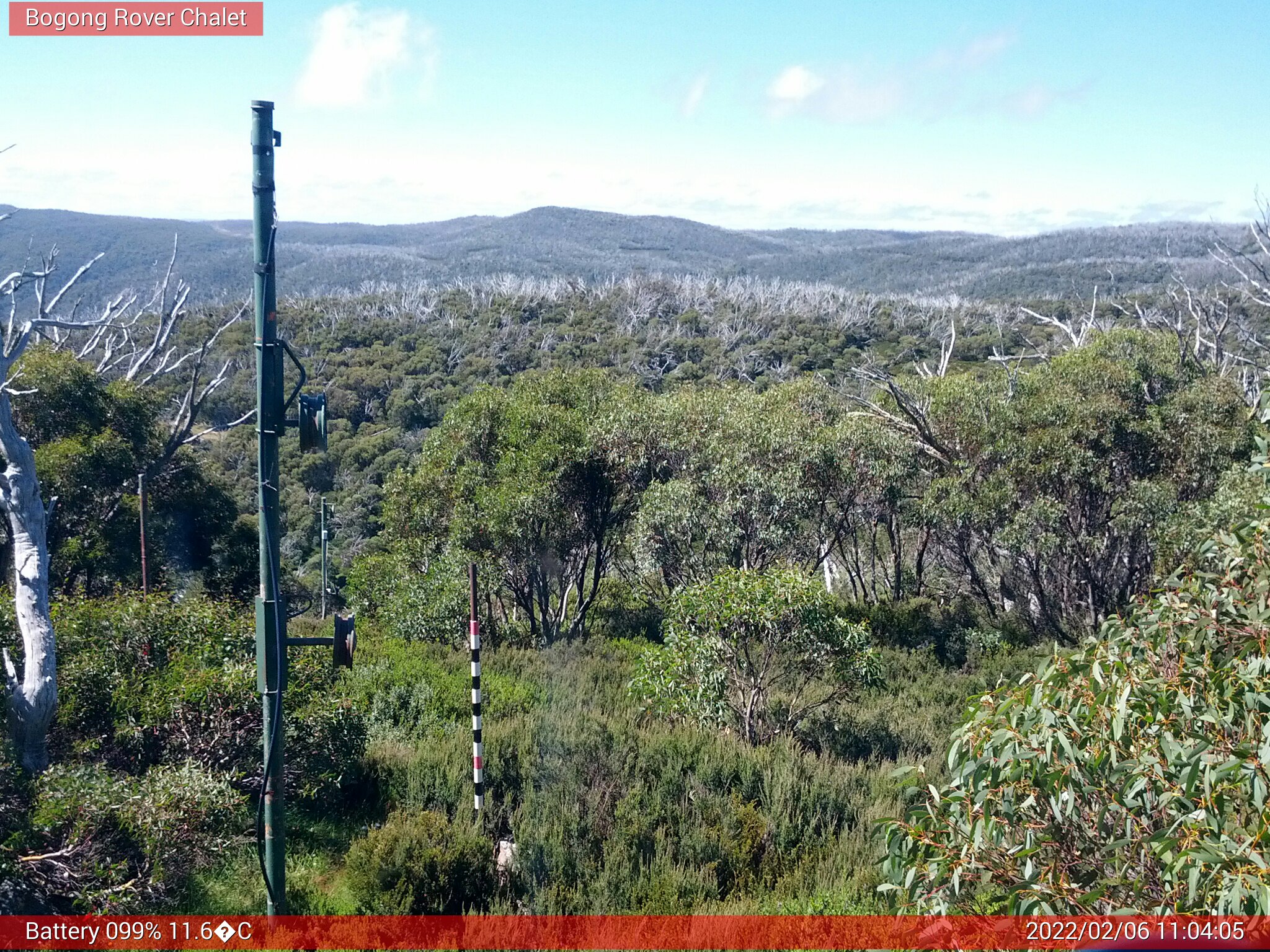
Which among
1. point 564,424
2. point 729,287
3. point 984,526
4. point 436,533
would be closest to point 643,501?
point 564,424

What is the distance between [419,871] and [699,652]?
135 inches

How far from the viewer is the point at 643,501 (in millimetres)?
11430

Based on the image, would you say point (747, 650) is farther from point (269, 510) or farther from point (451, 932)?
point (269, 510)

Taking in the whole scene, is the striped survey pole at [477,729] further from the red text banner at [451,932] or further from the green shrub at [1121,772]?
the green shrub at [1121,772]

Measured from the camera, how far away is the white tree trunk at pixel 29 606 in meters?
5.84

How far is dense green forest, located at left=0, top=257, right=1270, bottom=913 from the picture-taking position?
3.30m

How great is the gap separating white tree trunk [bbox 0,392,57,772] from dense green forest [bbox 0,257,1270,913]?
14.4 inches

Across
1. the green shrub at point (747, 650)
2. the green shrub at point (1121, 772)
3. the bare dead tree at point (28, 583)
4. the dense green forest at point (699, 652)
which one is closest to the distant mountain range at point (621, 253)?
the dense green forest at point (699, 652)

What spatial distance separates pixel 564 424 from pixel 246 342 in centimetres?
1808

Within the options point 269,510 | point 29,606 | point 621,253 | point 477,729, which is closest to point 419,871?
point 477,729

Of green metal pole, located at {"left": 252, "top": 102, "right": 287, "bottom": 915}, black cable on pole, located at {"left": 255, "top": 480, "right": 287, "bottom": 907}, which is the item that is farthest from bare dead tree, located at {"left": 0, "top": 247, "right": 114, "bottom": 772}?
black cable on pole, located at {"left": 255, "top": 480, "right": 287, "bottom": 907}

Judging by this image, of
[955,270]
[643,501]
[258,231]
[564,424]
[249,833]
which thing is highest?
[955,270]

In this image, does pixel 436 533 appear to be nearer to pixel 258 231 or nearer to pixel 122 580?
pixel 122 580

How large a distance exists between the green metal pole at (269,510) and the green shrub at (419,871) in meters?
0.95
